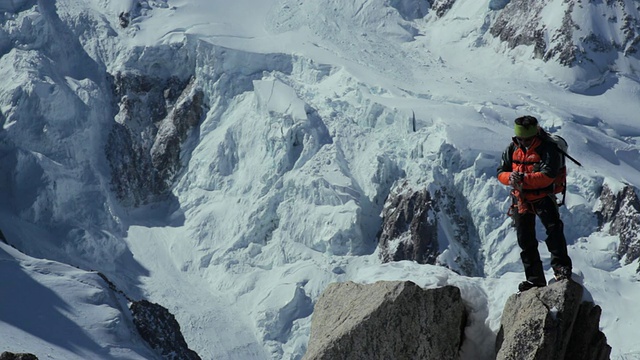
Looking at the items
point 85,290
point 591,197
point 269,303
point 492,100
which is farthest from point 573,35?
point 85,290

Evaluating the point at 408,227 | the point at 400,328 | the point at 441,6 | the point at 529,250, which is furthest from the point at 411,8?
the point at 400,328

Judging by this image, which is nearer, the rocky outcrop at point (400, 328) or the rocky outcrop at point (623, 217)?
the rocky outcrop at point (400, 328)

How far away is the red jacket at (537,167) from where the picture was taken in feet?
51.7

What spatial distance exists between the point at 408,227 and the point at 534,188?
57.9 m

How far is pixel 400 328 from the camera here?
15281 millimetres

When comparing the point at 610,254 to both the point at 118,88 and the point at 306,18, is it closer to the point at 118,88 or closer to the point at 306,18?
the point at 306,18

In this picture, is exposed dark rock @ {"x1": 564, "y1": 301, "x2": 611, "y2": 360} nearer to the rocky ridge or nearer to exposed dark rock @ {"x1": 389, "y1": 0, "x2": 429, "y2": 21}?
the rocky ridge

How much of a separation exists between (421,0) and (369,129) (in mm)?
21575

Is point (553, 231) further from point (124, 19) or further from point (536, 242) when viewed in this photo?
point (124, 19)

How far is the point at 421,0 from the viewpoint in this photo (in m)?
93.7

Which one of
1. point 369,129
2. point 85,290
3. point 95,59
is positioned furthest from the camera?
point 95,59

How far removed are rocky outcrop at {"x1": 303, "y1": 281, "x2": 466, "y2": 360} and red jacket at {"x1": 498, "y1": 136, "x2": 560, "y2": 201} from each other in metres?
1.71

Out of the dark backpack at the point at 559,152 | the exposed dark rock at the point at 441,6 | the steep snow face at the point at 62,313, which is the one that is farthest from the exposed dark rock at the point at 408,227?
the dark backpack at the point at 559,152

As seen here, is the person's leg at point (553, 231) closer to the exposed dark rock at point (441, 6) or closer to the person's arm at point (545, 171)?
the person's arm at point (545, 171)
